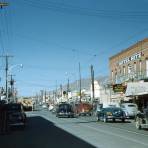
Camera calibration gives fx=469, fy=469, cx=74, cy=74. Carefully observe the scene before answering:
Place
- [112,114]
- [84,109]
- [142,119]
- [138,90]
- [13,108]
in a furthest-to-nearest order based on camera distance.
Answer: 1. [84,109]
2. [138,90]
3. [112,114]
4. [13,108]
5. [142,119]

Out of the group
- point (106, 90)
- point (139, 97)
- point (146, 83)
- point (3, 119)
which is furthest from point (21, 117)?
point (106, 90)

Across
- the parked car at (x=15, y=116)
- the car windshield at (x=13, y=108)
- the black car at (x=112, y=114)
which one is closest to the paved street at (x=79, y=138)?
the parked car at (x=15, y=116)

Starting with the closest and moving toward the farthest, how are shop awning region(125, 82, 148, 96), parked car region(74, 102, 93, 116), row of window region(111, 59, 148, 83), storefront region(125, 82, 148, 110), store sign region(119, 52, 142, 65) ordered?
shop awning region(125, 82, 148, 96)
storefront region(125, 82, 148, 110)
row of window region(111, 59, 148, 83)
store sign region(119, 52, 142, 65)
parked car region(74, 102, 93, 116)

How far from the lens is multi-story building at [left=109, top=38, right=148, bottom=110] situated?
61094 millimetres

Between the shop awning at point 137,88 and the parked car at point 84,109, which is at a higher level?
the shop awning at point 137,88

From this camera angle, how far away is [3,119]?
118 ft

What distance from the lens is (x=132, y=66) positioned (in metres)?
67.4

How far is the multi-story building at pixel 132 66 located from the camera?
200ft

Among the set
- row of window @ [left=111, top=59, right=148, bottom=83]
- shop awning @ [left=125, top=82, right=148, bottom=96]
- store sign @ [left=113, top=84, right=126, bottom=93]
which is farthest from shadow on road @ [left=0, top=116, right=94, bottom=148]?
store sign @ [left=113, top=84, right=126, bottom=93]

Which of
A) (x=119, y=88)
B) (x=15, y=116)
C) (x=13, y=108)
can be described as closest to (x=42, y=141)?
(x=15, y=116)

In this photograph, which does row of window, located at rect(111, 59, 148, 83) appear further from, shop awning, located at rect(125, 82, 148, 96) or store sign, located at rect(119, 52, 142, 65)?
shop awning, located at rect(125, 82, 148, 96)

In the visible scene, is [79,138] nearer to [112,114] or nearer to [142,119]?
[142,119]

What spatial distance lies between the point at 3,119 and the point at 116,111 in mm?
14062

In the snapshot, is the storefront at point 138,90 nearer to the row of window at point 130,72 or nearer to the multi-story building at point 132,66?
the multi-story building at point 132,66
